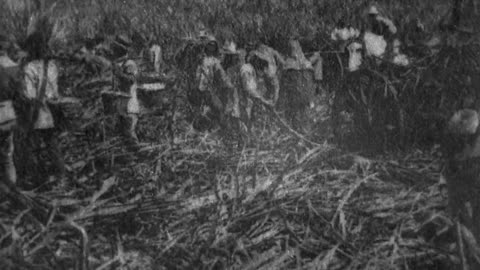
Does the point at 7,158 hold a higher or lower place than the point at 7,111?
lower

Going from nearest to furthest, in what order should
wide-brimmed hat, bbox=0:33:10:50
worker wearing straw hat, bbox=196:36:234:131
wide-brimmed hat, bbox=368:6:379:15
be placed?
wide-brimmed hat, bbox=0:33:10:50, worker wearing straw hat, bbox=196:36:234:131, wide-brimmed hat, bbox=368:6:379:15

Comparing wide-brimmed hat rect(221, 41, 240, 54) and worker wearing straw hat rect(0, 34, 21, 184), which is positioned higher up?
wide-brimmed hat rect(221, 41, 240, 54)

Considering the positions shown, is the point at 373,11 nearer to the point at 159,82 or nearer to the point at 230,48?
the point at 230,48

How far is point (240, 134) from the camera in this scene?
5.74ft

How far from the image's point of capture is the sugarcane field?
5.30 ft

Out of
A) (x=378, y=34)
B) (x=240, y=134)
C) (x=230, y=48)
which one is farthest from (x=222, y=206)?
(x=378, y=34)

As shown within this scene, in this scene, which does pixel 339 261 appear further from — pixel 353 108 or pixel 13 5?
pixel 13 5

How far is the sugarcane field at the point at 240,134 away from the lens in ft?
5.30

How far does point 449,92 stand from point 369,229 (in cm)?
47

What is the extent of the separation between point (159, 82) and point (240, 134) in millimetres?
263

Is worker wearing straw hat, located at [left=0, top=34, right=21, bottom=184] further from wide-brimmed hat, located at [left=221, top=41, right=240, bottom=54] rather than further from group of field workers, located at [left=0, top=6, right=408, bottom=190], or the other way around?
wide-brimmed hat, located at [left=221, top=41, right=240, bottom=54]

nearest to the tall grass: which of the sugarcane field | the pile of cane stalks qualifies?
the sugarcane field

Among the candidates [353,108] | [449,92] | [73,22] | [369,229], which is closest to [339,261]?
[369,229]

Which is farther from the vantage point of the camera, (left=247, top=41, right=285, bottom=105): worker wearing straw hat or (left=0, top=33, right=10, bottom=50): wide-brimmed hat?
(left=247, top=41, right=285, bottom=105): worker wearing straw hat
